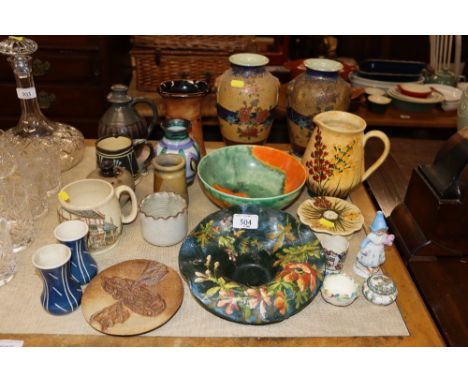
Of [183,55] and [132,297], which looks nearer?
[132,297]

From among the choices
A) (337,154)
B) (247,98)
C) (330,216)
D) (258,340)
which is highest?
(247,98)

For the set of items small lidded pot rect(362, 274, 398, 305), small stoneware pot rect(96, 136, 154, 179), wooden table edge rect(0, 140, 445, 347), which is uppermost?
small stoneware pot rect(96, 136, 154, 179)

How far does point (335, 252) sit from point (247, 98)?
0.57 metres

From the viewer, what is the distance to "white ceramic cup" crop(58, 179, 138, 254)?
97cm

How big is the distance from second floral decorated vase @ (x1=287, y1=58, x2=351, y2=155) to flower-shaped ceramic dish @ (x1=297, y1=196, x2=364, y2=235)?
11.9 inches

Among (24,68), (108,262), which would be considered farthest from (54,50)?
(108,262)

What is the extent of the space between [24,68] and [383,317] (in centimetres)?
106

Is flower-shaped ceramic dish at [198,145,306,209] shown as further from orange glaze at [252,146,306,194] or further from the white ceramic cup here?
the white ceramic cup

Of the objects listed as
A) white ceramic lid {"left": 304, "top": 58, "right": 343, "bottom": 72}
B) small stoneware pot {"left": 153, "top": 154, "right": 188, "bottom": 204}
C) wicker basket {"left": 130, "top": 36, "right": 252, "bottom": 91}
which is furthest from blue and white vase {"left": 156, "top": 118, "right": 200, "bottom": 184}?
wicker basket {"left": 130, "top": 36, "right": 252, "bottom": 91}

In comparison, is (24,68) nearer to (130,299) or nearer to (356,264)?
(130,299)

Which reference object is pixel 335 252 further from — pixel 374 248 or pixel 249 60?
pixel 249 60

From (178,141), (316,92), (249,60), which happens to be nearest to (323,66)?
(316,92)

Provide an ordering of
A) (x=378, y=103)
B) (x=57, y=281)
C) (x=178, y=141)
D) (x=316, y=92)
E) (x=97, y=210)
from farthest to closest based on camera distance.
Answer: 1. (x=378, y=103)
2. (x=316, y=92)
3. (x=178, y=141)
4. (x=97, y=210)
5. (x=57, y=281)

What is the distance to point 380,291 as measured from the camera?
0.92 metres
